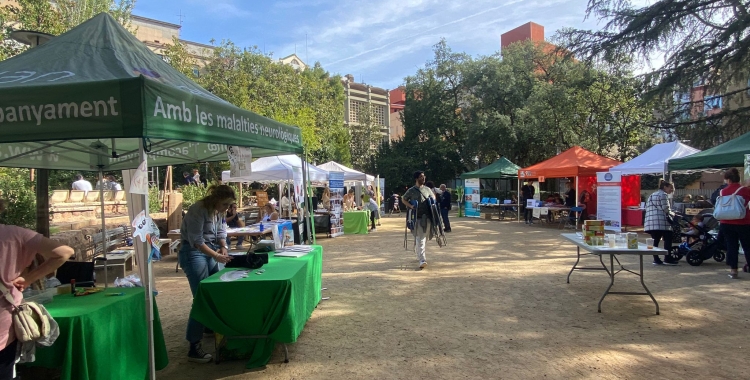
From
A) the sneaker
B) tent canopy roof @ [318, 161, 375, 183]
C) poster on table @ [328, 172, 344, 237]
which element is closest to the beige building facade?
tent canopy roof @ [318, 161, 375, 183]

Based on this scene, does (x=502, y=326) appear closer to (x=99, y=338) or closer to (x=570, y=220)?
(x=99, y=338)

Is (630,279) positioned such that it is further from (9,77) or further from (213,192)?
(9,77)

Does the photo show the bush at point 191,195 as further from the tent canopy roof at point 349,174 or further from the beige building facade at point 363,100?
the beige building facade at point 363,100

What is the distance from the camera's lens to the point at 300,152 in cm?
547

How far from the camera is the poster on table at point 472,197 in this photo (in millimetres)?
20109

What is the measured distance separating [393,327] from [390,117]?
181 ft

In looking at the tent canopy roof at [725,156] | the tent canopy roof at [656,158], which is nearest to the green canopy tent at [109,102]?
the tent canopy roof at [725,156]

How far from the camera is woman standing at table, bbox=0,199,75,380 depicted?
2154mm

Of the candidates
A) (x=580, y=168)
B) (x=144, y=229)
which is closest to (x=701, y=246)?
(x=580, y=168)

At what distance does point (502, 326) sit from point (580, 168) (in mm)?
11212

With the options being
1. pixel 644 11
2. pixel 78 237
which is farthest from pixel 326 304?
pixel 644 11

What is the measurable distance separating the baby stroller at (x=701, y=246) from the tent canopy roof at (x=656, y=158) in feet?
14.0

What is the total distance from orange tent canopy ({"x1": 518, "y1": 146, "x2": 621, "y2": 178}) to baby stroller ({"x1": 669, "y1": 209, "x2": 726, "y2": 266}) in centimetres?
620

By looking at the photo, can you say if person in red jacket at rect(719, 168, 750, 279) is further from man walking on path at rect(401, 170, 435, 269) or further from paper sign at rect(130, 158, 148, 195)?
paper sign at rect(130, 158, 148, 195)
